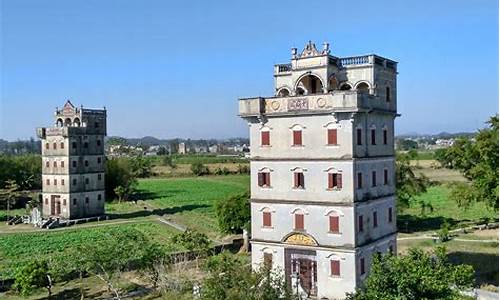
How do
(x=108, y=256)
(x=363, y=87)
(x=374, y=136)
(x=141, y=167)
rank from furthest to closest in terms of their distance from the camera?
(x=141, y=167) → (x=108, y=256) → (x=363, y=87) → (x=374, y=136)

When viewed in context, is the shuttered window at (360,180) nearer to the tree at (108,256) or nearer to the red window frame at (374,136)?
the red window frame at (374,136)

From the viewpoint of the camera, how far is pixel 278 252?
3278 cm

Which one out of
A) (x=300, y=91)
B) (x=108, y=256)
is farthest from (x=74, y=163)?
(x=300, y=91)

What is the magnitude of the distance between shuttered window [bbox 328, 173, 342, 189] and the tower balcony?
3367mm

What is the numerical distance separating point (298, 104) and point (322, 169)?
373cm

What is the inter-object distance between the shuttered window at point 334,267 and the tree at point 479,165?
14020mm

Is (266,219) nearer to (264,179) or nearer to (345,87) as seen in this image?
(264,179)

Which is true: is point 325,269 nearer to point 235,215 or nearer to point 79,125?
point 235,215

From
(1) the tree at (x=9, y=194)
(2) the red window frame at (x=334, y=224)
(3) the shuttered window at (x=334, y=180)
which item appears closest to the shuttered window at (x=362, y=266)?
(2) the red window frame at (x=334, y=224)

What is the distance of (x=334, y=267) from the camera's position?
102 ft

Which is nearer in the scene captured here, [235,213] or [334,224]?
[334,224]

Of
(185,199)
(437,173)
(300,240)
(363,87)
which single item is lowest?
(185,199)

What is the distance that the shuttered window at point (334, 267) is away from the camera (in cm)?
3102


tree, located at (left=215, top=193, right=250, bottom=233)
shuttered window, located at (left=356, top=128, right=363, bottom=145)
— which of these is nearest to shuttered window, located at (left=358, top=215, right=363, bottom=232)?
shuttered window, located at (left=356, top=128, right=363, bottom=145)
